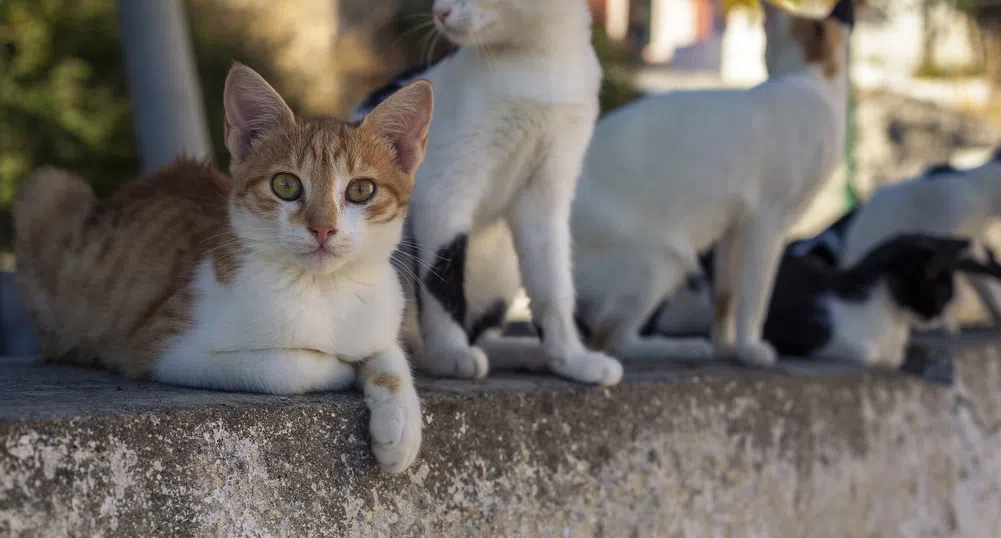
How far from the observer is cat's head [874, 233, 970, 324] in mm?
3461

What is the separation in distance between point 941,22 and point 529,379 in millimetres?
7368

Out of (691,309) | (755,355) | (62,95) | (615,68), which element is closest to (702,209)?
(755,355)

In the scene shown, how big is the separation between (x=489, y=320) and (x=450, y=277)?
431 mm

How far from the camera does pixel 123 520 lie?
4.67ft

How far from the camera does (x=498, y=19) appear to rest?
2.16 meters

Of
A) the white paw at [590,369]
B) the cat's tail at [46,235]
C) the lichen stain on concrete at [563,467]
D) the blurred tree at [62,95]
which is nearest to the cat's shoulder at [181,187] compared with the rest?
the cat's tail at [46,235]

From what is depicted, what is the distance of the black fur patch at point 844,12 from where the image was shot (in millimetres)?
3342

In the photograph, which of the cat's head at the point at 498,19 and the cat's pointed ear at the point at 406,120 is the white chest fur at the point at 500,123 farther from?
the cat's pointed ear at the point at 406,120

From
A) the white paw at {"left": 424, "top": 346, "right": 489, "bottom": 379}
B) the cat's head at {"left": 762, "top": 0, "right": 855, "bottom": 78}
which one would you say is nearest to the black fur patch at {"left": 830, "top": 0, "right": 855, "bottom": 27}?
the cat's head at {"left": 762, "top": 0, "right": 855, "bottom": 78}

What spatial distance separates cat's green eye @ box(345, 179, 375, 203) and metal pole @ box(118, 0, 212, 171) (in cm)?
172

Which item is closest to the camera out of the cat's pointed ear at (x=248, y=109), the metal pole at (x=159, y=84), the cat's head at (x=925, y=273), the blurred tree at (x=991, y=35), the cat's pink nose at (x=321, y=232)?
the cat's pink nose at (x=321, y=232)

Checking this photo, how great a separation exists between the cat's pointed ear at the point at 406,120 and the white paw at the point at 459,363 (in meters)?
0.51

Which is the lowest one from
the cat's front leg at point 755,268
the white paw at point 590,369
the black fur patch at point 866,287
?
the black fur patch at point 866,287

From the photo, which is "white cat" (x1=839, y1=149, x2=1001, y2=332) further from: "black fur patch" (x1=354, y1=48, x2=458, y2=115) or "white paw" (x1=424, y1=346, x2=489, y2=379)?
"white paw" (x1=424, y1=346, x2=489, y2=379)
